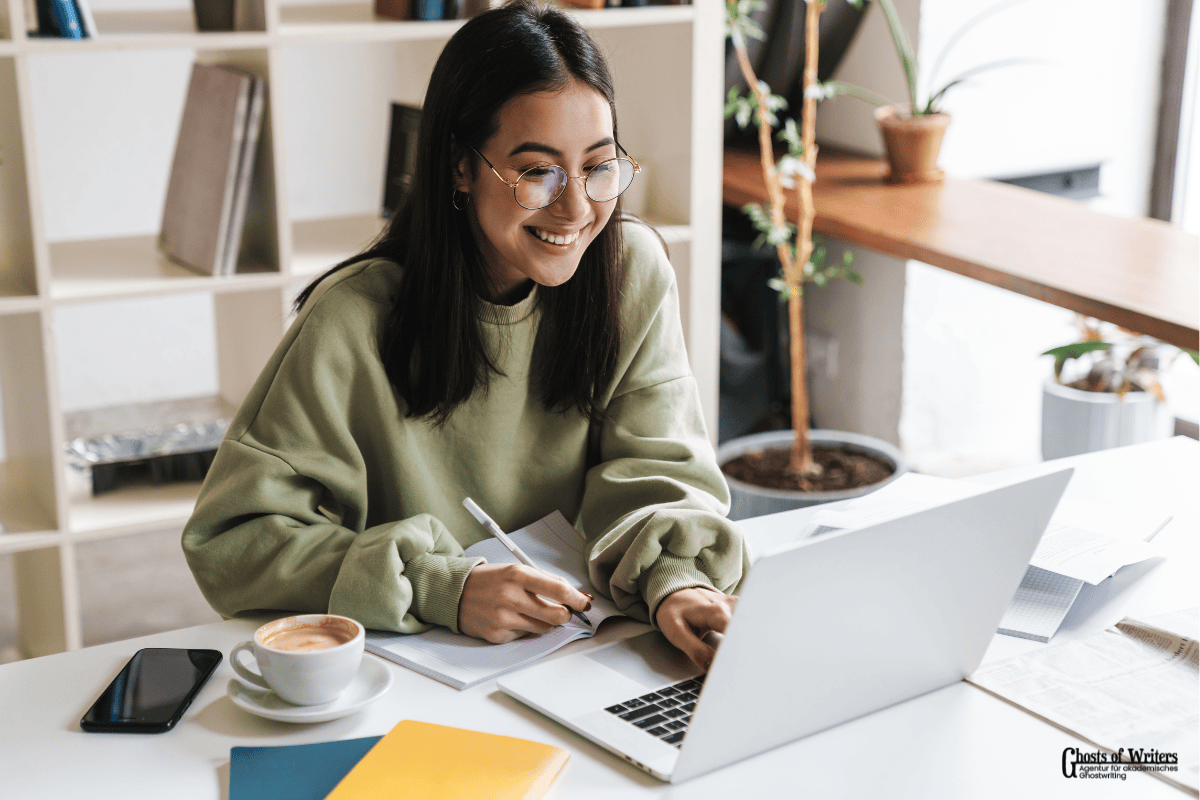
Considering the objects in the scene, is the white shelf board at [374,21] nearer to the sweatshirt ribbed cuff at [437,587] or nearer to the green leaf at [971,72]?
the green leaf at [971,72]

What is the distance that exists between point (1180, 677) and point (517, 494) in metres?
0.68

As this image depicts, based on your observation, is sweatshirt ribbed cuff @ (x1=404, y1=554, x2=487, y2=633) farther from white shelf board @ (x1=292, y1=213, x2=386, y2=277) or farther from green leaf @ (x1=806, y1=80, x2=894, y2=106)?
green leaf @ (x1=806, y1=80, x2=894, y2=106)

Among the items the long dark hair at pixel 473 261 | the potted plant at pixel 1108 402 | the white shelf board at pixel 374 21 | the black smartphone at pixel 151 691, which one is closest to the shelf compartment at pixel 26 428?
the white shelf board at pixel 374 21

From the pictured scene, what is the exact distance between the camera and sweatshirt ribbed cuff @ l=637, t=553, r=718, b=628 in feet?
3.52

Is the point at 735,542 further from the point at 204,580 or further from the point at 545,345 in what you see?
the point at 204,580

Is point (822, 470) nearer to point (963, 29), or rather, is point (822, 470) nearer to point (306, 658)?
point (963, 29)

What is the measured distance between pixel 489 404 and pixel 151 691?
1.56 ft

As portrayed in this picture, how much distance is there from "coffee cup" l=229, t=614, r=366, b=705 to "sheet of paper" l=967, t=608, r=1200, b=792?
19.9 inches

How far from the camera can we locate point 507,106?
1.16 meters

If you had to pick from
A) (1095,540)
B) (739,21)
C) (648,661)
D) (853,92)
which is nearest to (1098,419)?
(853,92)

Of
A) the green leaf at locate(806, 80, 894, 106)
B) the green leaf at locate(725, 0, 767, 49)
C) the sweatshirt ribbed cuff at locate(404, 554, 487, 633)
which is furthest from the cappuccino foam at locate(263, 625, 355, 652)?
the green leaf at locate(725, 0, 767, 49)

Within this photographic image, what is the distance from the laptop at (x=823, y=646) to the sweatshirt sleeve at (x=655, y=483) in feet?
0.39

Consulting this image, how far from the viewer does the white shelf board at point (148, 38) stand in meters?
1.85

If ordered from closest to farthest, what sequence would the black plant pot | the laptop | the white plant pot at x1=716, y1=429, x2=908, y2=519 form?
the laptop
the black plant pot
the white plant pot at x1=716, y1=429, x2=908, y2=519
